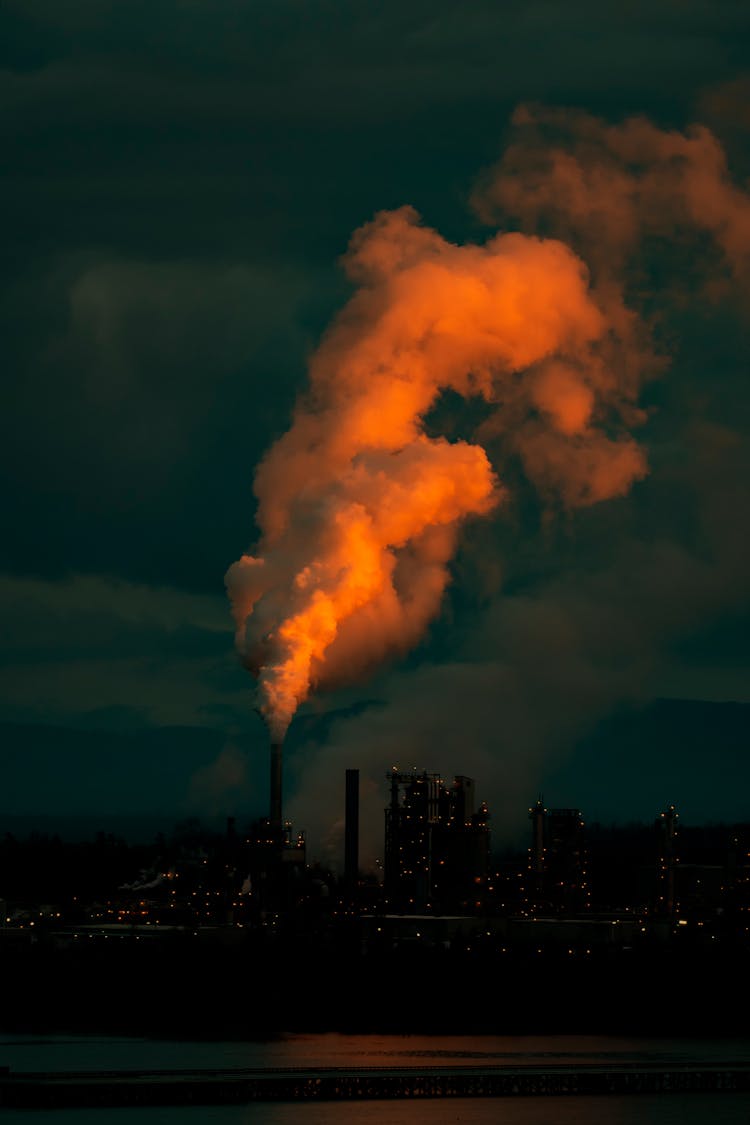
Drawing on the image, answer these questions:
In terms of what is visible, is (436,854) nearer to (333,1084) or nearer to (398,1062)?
(398,1062)

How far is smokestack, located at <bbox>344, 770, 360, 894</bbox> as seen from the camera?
172625 mm

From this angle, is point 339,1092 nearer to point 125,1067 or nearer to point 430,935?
point 125,1067

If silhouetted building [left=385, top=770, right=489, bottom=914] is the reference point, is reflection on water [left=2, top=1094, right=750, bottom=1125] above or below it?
below

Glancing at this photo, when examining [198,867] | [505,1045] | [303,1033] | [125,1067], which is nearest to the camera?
[125,1067]

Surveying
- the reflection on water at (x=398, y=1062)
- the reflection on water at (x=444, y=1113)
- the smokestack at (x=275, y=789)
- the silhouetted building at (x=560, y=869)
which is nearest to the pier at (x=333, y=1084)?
the reflection on water at (x=398, y=1062)

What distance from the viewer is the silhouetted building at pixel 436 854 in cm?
17112

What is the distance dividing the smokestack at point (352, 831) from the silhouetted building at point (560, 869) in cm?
1454

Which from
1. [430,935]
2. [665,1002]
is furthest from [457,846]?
[665,1002]

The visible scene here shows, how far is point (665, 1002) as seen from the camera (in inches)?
6029

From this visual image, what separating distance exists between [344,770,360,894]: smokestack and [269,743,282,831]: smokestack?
1136cm

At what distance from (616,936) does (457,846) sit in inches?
548

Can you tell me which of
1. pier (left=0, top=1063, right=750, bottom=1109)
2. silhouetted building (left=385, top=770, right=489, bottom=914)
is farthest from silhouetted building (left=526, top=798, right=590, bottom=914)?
pier (left=0, top=1063, right=750, bottom=1109)

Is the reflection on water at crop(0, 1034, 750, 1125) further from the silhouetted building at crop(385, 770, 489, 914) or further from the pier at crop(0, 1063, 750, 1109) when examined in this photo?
the silhouetted building at crop(385, 770, 489, 914)

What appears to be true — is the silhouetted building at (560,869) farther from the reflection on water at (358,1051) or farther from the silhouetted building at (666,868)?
the reflection on water at (358,1051)
